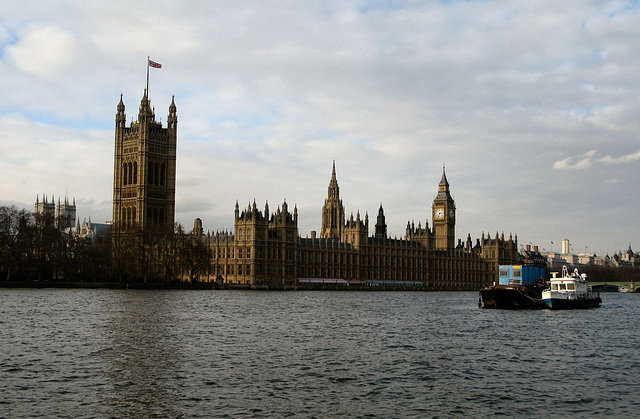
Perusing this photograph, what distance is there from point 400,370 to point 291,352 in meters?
6.94

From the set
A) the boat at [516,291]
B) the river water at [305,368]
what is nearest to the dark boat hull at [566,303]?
the boat at [516,291]

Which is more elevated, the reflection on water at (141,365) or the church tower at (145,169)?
the church tower at (145,169)

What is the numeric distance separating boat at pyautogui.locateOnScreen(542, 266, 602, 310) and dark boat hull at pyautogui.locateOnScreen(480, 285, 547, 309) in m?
1.32

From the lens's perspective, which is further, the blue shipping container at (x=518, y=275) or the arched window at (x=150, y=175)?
the arched window at (x=150, y=175)

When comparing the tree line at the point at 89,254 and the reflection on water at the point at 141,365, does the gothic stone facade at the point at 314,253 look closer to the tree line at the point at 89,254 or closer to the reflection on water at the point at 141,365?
the tree line at the point at 89,254

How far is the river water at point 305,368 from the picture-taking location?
84.6 ft

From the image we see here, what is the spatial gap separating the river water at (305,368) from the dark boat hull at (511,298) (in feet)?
73.3

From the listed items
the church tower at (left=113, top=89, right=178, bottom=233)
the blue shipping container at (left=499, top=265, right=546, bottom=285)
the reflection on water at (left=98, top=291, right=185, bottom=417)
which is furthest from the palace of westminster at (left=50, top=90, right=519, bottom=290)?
the reflection on water at (left=98, top=291, right=185, bottom=417)

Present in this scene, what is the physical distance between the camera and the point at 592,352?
4184 cm

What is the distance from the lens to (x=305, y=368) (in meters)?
33.3

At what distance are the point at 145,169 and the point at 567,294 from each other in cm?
10277

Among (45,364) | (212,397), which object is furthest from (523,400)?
(45,364)

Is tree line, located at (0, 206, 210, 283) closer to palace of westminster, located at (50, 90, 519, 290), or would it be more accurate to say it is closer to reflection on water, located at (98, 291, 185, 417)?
palace of westminster, located at (50, 90, 519, 290)

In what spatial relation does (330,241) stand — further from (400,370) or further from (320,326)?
(400,370)
